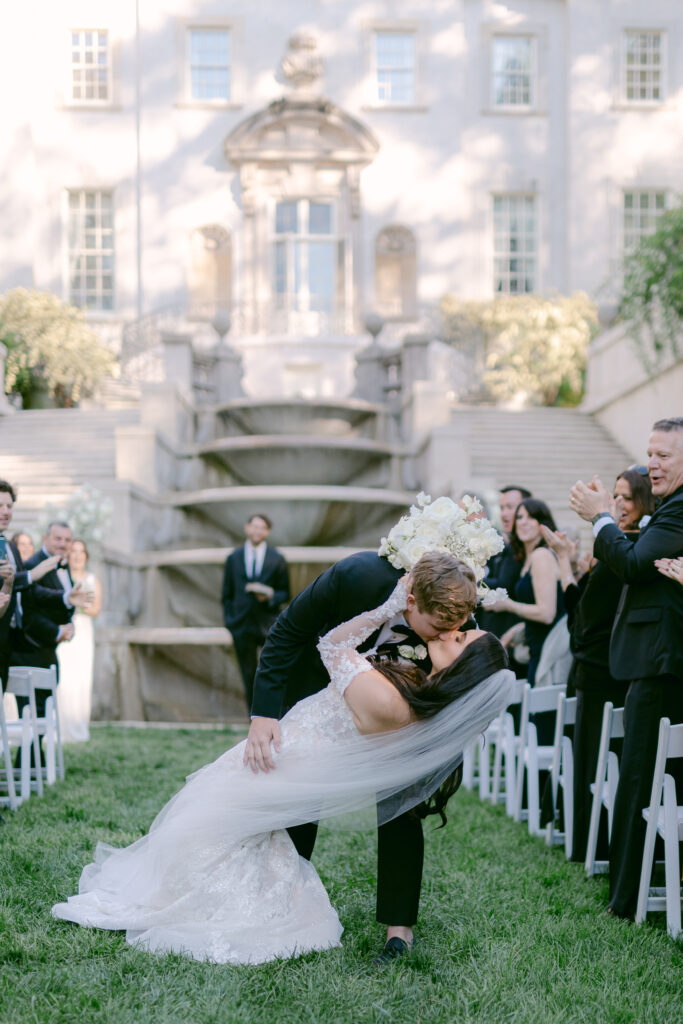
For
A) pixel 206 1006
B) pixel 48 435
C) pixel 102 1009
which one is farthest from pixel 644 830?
pixel 48 435

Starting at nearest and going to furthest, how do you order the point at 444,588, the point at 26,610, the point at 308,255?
the point at 444,588 → the point at 26,610 → the point at 308,255

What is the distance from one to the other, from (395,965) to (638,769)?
1363 millimetres

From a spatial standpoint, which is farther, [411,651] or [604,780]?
[604,780]

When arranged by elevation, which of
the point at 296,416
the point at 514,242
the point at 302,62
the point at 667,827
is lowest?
the point at 667,827

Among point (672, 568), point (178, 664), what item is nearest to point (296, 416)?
point (178, 664)

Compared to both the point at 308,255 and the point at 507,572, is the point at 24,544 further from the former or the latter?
the point at 308,255

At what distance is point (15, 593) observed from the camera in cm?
657

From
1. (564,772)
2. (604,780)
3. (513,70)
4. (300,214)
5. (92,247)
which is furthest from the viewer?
→ (513,70)

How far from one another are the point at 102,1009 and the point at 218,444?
11.8m

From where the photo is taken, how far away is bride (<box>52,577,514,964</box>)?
11.9ft

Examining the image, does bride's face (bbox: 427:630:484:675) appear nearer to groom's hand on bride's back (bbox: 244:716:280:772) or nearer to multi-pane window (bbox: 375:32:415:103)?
groom's hand on bride's back (bbox: 244:716:280:772)

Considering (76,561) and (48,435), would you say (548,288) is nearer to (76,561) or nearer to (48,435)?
(48,435)

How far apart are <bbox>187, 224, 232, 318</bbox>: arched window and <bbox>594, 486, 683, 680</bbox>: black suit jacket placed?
22552 millimetres

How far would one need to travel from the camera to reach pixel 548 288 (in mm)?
26234
